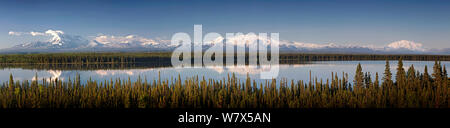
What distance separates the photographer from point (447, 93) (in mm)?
29766

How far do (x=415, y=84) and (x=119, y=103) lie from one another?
33131 mm

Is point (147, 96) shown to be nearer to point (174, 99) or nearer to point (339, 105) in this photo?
point (174, 99)

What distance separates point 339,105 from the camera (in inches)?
1058

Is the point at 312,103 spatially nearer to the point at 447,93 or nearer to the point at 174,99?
the point at 174,99
